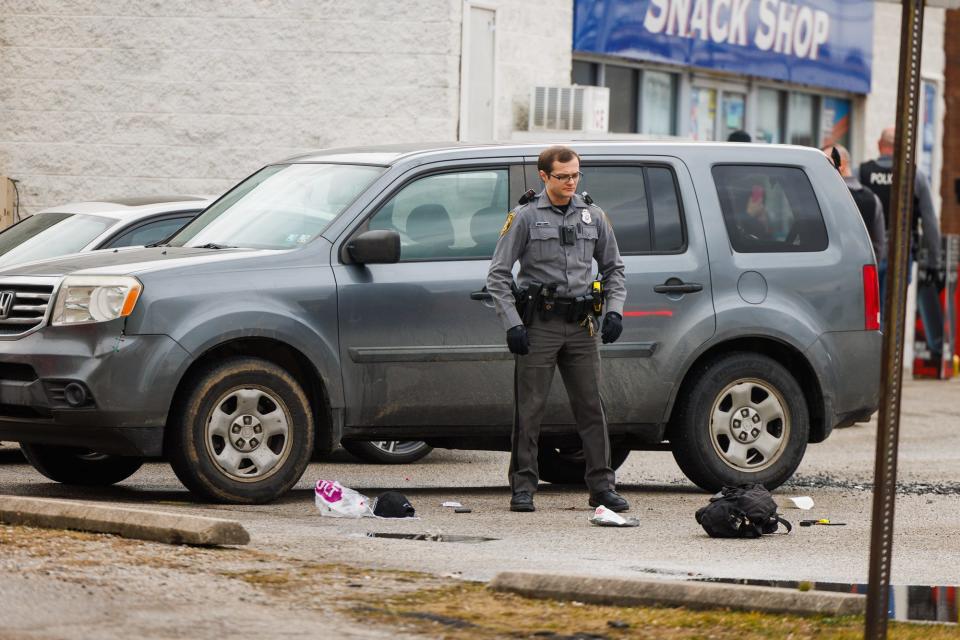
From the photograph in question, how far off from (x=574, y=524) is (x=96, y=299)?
2.53m

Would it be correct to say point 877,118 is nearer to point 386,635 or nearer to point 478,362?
point 478,362

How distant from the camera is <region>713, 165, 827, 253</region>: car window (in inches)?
416

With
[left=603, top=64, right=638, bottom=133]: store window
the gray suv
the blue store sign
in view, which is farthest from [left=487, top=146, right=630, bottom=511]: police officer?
[left=603, top=64, right=638, bottom=133]: store window

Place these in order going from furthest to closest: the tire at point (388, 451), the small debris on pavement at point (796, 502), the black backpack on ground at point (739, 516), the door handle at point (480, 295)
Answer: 1. the tire at point (388, 451)
2. the small debris on pavement at point (796, 502)
3. the door handle at point (480, 295)
4. the black backpack on ground at point (739, 516)

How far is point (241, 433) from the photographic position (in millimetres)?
9289

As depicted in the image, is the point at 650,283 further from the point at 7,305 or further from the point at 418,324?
the point at 7,305

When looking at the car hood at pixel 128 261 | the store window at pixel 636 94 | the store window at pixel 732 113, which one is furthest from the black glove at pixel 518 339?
the store window at pixel 732 113

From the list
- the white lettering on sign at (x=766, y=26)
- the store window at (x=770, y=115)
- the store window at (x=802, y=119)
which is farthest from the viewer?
the store window at (x=802, y=119)

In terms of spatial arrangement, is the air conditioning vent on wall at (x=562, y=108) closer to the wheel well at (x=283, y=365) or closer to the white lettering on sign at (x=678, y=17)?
the white lettering on sign at (x=678, y=17)

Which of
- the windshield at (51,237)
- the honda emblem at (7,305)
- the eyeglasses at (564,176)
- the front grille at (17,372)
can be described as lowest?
the front grille at (17,372)

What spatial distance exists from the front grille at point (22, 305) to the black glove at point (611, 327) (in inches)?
105

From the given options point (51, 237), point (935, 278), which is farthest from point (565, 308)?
point (935, 278)

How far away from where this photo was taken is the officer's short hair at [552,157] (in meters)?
9.27

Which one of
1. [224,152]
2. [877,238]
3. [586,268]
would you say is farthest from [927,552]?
[224,152]
